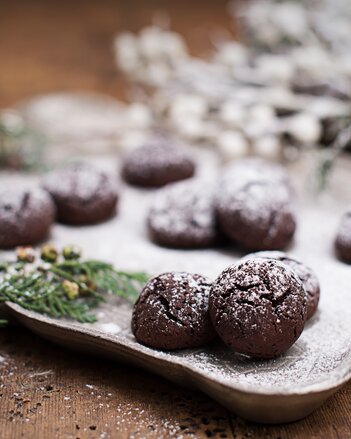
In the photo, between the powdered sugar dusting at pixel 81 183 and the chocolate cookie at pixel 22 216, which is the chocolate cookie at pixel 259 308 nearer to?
the chocolate cookie at pixel 22 216

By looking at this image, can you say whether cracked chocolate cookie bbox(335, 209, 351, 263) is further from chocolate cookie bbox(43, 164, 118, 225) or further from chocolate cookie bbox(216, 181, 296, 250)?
chocolate cookie bbox(43, 164, 118, 225)

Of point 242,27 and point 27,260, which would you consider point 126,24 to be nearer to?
point 242,27

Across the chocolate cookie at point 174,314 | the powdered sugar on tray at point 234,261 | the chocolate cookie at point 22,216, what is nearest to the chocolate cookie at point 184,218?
the powdered sugar on tray at point 234,261

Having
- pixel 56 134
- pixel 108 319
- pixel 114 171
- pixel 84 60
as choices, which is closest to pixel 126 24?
pixel 84 60

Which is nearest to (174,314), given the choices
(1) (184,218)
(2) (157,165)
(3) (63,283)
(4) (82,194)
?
(3) (63,283)

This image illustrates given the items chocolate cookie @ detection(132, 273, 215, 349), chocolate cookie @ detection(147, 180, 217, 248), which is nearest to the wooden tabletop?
chocolate cookie @ detection(132, 273, 215, 349)

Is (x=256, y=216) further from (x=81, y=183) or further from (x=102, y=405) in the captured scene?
(x=102, y=405)

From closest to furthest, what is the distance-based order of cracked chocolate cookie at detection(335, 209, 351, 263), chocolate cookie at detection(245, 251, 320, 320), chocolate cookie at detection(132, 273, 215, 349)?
chocolate cookie at detection(132, 273, 215, 349)
chocolate cookie at detection(245, 251, 320, 320)
cracked chocolate cookie at detection(335, 209, 351, 263)
